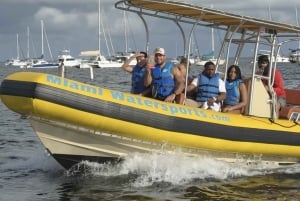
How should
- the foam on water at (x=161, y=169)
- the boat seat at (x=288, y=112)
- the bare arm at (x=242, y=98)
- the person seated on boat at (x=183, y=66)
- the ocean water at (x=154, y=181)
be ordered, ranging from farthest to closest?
the boat seat at (x=288, y=112) → the bare arm at (x=242, y=98) → the person seated on boat at (x=183, y=66) → the foam on water at (x=161, y=169) → the ocean water at (x=154, y=181)

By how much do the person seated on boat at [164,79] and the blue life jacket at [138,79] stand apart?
0.79 feet

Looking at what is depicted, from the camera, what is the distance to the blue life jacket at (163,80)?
983 cm

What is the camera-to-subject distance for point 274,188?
9.55 metres

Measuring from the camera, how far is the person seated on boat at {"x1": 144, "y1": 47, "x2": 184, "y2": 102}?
32.2 ft

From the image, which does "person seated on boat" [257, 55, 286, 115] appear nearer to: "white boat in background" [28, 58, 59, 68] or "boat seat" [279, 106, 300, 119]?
"boat seat" [279, 106, 300, 119]

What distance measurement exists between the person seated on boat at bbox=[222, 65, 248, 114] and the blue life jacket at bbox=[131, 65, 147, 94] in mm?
1424

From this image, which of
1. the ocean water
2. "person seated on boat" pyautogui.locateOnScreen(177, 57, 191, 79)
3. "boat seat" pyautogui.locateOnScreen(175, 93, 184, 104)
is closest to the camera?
the ocean water

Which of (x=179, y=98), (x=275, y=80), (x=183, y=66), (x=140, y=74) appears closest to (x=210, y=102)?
(x=179, y=98)

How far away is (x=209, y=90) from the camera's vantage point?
1003 centimetres

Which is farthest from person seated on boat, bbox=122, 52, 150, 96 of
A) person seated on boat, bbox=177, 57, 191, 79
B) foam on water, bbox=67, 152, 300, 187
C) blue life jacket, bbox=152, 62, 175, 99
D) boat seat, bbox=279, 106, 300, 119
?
boat seat, bbox=279, 106, 300, 119

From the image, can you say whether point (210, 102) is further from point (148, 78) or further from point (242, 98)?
point (148, 78)

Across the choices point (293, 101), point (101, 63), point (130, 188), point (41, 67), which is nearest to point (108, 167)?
point (130, 188)

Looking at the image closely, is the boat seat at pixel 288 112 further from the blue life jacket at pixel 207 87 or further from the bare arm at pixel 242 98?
the blue life jacket at pixel 207 87

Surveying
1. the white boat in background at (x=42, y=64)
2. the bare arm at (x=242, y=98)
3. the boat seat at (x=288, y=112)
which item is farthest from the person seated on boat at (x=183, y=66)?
the white boat in background at (x=42, y=64)
